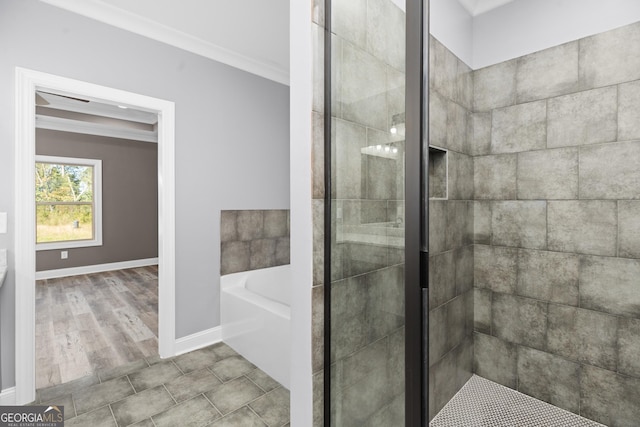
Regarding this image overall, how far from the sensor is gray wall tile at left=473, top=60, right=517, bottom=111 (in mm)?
2027

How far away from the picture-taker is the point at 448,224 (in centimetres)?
193

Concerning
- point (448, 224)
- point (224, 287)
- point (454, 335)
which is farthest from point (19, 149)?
point (454, 335)

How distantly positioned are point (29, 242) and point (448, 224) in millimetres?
2549

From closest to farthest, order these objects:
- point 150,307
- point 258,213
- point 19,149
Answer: point 19,149 < point 258,213 < point 150,307

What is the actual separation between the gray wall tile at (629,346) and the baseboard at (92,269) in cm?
660

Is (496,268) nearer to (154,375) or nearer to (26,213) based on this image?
(154,375)

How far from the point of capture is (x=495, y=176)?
6.93 feet

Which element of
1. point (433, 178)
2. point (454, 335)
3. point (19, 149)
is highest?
point (19, 149)

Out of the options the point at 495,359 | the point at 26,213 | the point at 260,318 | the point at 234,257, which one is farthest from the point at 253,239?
the point at 495,359

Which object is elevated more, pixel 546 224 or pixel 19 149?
pixel 19 149

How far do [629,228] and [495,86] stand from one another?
44.2 inches

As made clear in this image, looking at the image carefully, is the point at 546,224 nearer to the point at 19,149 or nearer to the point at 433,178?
the point at 433,178

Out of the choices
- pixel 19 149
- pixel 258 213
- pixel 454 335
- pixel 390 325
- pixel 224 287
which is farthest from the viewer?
pixel 258 213

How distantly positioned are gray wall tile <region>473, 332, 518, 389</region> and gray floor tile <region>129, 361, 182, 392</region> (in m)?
2.12
